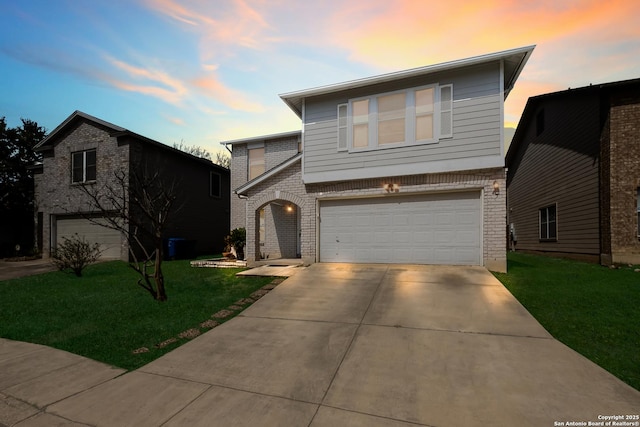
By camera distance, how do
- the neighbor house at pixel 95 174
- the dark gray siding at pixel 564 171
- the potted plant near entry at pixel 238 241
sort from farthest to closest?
the neighbor house at pixel 95 174
the potted plant near entry at pixel 238 241
the dark gray siding at pixel 564 171

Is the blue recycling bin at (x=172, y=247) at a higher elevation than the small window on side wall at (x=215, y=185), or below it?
below

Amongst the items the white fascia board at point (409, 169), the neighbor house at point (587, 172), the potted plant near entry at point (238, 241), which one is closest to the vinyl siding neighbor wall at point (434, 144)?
the white fascia board at point (409, 169)

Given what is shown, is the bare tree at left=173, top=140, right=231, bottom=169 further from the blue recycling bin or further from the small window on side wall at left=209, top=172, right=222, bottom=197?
the blue recycling bin

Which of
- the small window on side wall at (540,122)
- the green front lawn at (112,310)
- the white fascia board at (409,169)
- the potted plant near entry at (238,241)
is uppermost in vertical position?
the small window on side wall at (540,122)

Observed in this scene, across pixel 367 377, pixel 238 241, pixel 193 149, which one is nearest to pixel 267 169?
pixel 238 241

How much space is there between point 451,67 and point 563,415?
9.04 meters

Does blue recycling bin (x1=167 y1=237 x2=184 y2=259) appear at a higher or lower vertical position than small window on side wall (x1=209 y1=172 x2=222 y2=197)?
lower

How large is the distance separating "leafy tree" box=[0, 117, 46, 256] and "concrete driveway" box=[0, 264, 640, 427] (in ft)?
81.1

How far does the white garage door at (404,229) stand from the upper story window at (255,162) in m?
5.84

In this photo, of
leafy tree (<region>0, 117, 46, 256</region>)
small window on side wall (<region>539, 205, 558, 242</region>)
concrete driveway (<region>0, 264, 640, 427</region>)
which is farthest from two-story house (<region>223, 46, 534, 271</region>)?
leafy tree (<region>0, 117, 46, 256</region>)

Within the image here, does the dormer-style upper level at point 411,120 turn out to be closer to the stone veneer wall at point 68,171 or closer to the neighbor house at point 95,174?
the neighbor house at point 95,174

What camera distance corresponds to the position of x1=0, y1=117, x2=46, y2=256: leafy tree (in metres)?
21.0

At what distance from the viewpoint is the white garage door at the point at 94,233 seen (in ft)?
50.0

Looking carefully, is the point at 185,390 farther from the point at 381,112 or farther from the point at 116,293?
the point at 381,112
